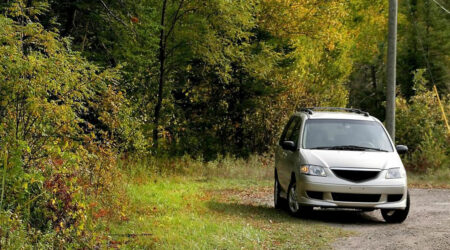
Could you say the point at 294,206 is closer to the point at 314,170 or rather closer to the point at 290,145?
the point at 314,170

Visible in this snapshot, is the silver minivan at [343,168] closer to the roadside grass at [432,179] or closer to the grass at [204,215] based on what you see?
the grass at [204,215]

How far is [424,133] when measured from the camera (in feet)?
86.5

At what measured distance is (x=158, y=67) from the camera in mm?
25312

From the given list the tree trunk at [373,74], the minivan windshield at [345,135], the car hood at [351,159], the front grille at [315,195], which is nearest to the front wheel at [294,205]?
the front grille at [315,195]

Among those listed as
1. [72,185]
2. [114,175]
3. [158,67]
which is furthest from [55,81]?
[158,67]

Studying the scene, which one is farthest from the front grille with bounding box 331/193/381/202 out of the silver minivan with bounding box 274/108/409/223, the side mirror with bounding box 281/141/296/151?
the side mirror with bounding box 281/141/296/151

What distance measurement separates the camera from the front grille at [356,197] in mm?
13375

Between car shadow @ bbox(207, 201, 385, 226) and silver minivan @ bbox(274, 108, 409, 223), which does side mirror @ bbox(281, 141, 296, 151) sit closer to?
silver minivan @ bbox(274, 108, 409, 223)

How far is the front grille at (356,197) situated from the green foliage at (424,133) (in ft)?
39.6

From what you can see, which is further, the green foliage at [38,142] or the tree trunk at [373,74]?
the tree trunk at [373,74]

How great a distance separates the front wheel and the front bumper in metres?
0.29

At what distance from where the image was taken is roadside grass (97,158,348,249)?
10.6m

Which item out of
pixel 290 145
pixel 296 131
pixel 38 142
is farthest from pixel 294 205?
pixel 38 142

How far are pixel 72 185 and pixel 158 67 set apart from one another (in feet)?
51.9
